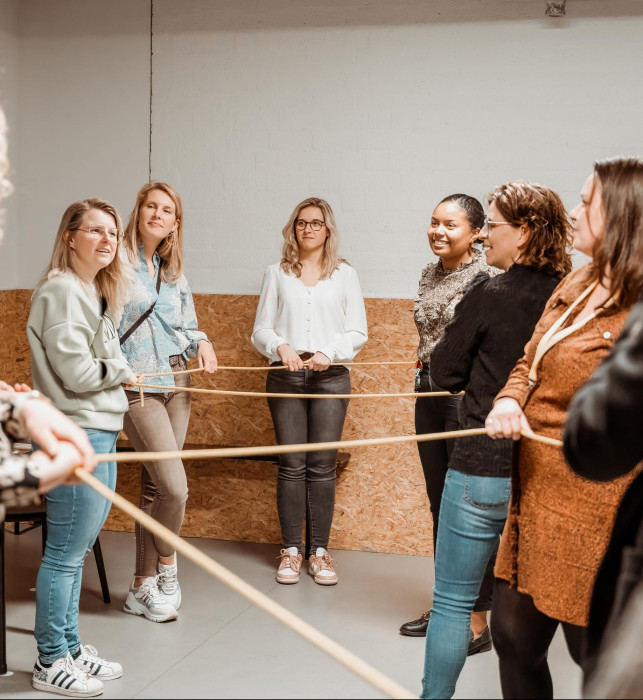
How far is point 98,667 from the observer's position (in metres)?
2.98

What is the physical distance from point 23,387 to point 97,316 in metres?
0.79

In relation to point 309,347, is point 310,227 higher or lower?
higher

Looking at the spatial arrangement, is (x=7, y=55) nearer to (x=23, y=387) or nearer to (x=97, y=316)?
(x=97, y=316)

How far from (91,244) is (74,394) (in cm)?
52

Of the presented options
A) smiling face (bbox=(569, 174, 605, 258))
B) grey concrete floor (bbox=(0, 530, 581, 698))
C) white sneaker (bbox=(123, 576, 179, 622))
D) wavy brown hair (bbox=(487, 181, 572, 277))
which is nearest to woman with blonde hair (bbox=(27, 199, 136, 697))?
grey concrete floor (bbox=(0, 530, 581, 698))

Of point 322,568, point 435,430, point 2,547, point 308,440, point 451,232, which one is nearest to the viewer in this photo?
point 2,547


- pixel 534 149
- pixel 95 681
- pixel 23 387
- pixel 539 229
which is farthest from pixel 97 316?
pixel 534 149

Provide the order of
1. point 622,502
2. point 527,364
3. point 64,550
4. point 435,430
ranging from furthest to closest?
point 435,430 < point 64,550 < point 527,364 < point 622,502

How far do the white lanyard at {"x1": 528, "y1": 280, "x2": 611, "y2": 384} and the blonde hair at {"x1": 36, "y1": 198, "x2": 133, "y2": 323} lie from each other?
166cm

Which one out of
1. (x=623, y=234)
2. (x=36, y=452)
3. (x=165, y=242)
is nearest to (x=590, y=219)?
(x=623, y=234)

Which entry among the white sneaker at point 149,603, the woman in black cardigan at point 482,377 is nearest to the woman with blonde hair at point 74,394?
the white sneaker at point 149,603

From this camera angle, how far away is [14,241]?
16.7 feet

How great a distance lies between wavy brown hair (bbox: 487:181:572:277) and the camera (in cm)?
231

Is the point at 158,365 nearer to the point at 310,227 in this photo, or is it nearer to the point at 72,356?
the point at 72,356
